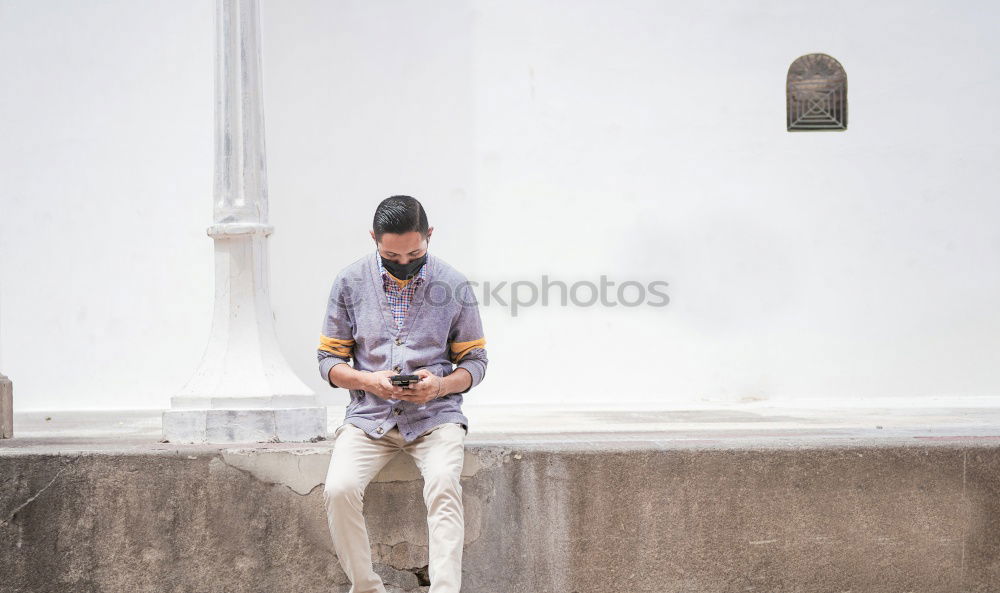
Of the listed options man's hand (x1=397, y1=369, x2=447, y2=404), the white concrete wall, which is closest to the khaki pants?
man's hand (x1=397, y1=369, x2=447, y2=404)

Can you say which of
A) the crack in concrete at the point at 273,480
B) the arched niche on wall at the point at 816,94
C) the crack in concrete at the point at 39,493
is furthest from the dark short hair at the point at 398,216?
the arched niche on wall at the point at 816,94

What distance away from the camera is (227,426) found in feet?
11.9

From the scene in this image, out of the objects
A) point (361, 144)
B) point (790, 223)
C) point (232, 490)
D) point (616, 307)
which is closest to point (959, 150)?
point (790, 223)

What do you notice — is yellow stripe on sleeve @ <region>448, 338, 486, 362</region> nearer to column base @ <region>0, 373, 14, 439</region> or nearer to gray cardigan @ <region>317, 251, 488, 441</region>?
gray cardigan @ <region>317, 251, 488, 441</region>

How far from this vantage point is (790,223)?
726 cm

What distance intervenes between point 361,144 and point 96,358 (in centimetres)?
236

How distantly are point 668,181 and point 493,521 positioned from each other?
14.2 ft

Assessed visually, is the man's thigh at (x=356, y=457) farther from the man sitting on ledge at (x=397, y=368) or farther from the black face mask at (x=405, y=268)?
the black face mask at (x=405, y=268)

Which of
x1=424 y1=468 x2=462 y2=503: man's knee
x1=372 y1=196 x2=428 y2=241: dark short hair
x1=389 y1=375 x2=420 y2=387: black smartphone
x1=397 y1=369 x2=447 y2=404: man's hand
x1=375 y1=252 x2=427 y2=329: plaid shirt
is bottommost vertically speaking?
x1=424 y1=468 x2=462 y2=503: man's knee

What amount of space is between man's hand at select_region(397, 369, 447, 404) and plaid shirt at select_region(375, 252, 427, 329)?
0.77 feet

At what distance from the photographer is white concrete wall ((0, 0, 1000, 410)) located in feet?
23.0

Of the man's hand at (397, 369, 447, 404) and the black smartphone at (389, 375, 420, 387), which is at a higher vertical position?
the black smartphone at (389, 375, 420, 387)

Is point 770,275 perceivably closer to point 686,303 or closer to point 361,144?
point 686,303

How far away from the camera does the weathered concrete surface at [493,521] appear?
11.1 ft
